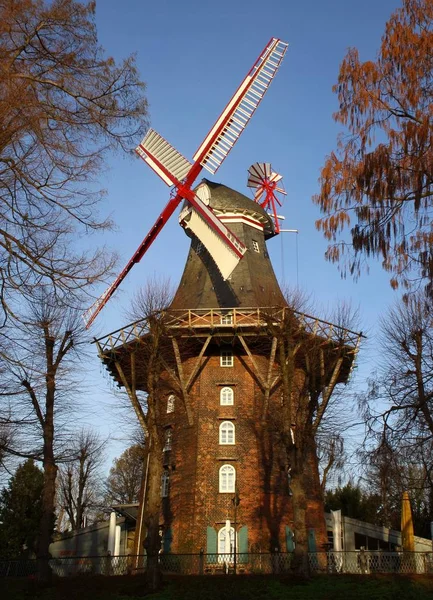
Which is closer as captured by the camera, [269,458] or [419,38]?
[419,38]

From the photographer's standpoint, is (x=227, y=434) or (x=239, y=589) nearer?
(x=239, y=589)

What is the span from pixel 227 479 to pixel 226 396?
3485mm

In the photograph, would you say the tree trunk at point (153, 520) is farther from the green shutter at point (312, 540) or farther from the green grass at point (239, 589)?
the green shutter at point (312, 540)

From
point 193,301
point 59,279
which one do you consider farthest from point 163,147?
point 59,279

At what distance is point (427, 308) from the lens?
11.3 m

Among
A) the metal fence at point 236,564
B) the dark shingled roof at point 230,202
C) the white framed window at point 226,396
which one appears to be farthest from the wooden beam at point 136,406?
the dark shingled roof at point 230,202

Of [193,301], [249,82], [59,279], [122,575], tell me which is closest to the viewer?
[59,279]

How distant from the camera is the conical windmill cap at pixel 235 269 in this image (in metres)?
30.7

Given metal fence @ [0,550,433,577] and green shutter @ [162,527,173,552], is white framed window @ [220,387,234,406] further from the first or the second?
metal fence @ [0,550,433,577]

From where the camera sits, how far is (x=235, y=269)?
3197 centimetres

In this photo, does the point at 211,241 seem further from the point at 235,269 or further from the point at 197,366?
the point at 197,366

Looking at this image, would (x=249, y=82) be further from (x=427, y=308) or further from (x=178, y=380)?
(x=427, y=308)

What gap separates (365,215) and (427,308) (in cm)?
205

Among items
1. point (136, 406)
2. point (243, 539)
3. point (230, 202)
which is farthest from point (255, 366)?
point (230, 202)
